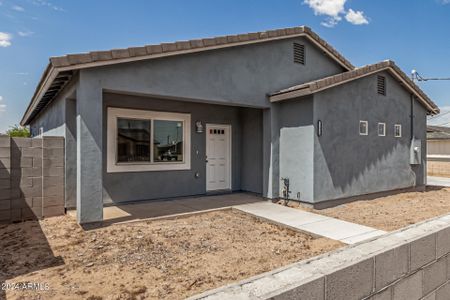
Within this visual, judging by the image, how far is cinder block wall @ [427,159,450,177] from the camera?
761 inches

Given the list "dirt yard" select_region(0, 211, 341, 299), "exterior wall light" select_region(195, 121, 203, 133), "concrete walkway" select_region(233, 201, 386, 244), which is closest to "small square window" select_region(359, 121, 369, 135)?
"concrete walkway" select_region(233, 201, 386, 244)

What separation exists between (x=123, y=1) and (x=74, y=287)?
9.23 metres

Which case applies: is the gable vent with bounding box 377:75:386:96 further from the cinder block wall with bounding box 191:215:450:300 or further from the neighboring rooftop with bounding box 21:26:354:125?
the cinder block wall with bounding box 191:215:450:300

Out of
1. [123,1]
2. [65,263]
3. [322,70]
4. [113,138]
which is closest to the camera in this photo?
[65,263]

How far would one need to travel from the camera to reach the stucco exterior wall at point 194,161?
8805mm

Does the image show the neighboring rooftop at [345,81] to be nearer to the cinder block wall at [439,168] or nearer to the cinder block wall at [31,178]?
the cinder block wall at [31,178]

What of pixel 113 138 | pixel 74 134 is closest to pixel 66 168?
pixel 74 134

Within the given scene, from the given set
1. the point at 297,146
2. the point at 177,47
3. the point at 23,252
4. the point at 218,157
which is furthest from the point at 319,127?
the point at 23,252

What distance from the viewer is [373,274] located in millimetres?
2039

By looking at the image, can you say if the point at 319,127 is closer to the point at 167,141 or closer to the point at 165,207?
the point at 167,141

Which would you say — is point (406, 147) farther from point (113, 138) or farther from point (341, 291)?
point (341, 291)

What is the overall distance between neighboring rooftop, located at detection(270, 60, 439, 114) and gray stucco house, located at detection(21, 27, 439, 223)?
0.05m

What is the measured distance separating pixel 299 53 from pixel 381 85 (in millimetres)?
3304

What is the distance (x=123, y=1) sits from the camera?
9.82m
